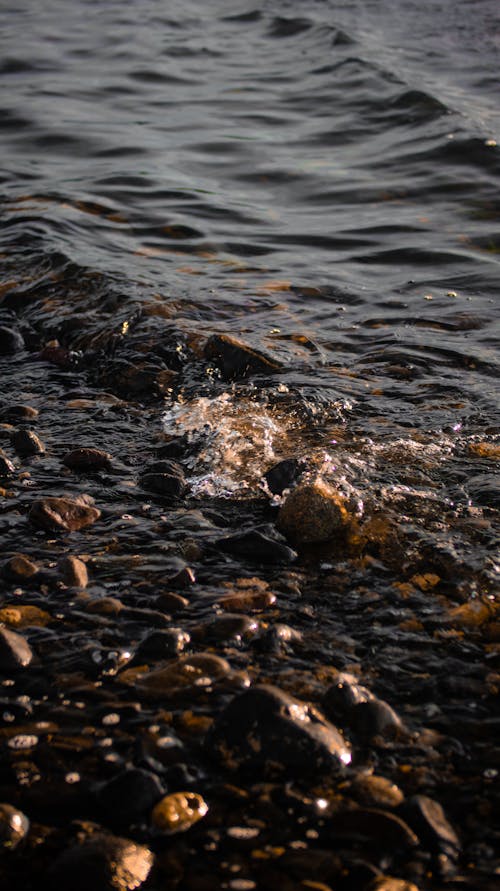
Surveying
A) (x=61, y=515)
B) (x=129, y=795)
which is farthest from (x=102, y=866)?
(x=61, y=515)

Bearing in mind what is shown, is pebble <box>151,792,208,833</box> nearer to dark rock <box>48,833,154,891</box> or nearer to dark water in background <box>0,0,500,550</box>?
dark rock <box>48,833,154,891</box>

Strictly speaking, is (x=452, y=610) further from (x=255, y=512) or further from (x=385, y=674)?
(x=255, y=512)

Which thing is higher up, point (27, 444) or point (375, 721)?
point (375, 721)

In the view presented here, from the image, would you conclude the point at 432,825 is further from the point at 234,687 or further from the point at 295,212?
the point at 295,212

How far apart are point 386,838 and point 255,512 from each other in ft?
5.75

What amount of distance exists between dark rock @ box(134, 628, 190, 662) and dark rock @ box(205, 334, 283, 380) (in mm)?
2425

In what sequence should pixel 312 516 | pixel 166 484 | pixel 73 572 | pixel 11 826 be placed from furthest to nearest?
pixel 166 484, pixel 312 516, pixel 73 572, pixel 11 826

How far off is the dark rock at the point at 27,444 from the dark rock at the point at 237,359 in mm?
1260

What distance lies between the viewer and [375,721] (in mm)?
2631

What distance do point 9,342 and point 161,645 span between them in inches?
127

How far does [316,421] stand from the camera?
4688mm

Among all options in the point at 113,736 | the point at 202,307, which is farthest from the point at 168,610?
the point at 202,307

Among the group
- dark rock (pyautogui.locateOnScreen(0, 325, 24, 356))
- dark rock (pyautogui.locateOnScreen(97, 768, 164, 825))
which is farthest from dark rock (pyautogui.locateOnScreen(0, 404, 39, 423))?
dark rock (pyautogui.locateOnScreen(97, 768, 164, 825))

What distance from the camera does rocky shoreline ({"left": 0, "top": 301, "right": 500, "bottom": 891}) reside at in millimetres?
2250
